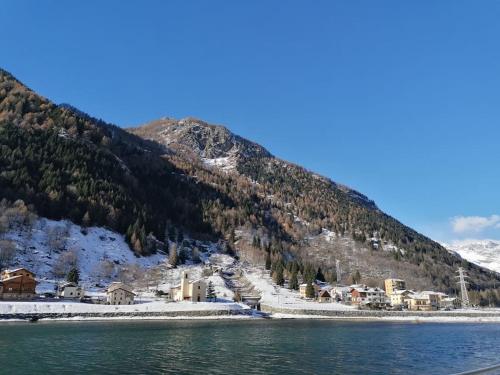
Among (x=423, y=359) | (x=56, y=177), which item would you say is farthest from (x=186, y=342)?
(x=56, y=177)

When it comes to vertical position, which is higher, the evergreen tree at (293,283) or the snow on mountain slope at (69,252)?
the snow on mountain slope at (69,252)

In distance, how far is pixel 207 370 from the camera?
105 ft

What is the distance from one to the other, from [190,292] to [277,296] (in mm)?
26159

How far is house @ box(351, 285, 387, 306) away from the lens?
134 meters

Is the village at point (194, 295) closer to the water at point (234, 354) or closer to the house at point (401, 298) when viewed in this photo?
the house at point (401, 298)

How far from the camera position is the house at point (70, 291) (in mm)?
100562

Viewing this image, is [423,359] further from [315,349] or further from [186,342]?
[186,342]

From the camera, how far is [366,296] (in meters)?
139

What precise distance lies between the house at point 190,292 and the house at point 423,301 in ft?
230

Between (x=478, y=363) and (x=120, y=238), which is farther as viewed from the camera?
(x=120, y=238)

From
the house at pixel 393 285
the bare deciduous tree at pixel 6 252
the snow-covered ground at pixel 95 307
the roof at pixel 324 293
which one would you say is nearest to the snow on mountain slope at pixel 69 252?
the bare deciduous tree at pixel 6 252

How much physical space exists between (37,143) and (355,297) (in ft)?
460

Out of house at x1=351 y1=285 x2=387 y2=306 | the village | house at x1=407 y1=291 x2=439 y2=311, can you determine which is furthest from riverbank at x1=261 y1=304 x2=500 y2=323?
house at x1=407 y1=291 x2=439 y2=311

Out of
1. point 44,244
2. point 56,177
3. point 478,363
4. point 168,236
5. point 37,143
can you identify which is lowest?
point 478,363
